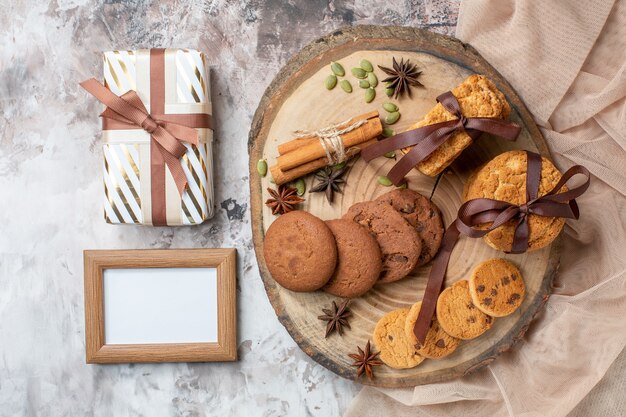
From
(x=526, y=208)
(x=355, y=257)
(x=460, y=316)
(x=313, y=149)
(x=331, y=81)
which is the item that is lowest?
(x=460, y=316)

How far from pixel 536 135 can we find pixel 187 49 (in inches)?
56.9

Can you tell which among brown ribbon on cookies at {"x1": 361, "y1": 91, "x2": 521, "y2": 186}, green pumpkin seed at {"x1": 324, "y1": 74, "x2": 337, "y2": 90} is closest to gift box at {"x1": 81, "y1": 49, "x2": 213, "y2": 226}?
green pumpkin seed at {"x1": 324, "y1": 74, "x2": 337, "y2": 90}

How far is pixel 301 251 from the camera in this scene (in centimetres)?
214

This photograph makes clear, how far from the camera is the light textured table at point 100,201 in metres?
2.54

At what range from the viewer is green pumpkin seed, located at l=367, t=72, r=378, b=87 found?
2.24m

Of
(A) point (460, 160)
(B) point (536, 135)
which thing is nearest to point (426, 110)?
(A) point (460, 160)

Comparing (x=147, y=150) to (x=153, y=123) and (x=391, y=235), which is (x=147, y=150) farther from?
(x=391, y=235)

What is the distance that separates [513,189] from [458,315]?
530mm

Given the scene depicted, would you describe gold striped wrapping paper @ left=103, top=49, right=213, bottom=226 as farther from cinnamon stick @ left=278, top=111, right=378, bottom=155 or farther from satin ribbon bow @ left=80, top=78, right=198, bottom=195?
cinnamon stick @ left=278, top=111, right=378, bottom=155

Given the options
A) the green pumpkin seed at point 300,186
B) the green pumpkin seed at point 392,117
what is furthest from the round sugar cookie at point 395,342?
the green pumpkin seed at point 392,117

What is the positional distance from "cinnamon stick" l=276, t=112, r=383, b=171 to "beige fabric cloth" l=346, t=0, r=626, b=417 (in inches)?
21.4

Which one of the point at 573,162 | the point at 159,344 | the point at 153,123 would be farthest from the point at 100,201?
the point at 573,162

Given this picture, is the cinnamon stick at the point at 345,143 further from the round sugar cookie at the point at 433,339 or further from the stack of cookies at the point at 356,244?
the round sugar cookie at the point at 433,339

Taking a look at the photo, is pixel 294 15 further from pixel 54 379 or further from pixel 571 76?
pixel 54 379
